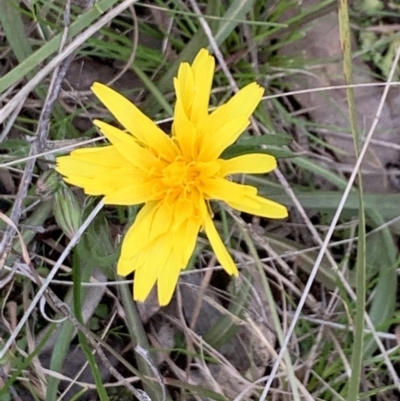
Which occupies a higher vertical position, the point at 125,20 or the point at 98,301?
the point at 125,20

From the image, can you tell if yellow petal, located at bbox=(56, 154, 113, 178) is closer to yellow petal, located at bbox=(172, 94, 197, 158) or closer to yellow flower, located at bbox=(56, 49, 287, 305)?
yellow flower, located at bbox=(56, 49, 287, 305)

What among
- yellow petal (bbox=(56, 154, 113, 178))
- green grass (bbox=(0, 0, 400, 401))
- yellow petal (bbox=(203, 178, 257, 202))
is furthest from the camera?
green grass (bbox=(0, 0, 400, 401))

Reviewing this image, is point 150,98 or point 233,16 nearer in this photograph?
point 233,16

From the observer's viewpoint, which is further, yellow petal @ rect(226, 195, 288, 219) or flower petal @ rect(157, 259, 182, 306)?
flower petal @ rect(157, 259, 182, 306)

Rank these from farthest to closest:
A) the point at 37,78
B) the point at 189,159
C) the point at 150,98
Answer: the point at 150,98 < the point at 37,78 < the point at 189,159

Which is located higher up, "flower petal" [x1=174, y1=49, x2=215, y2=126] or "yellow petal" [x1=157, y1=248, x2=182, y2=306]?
"flower petal" [x1=174, y1=49, x2=215, y2=126]

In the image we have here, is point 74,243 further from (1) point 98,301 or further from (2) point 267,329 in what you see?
(2) point 267,329

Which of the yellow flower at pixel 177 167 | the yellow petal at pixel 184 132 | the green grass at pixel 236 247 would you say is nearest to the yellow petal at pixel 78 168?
the yellow flower at pixel 177 167

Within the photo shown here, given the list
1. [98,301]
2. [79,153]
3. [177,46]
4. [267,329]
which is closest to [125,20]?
[177,46]

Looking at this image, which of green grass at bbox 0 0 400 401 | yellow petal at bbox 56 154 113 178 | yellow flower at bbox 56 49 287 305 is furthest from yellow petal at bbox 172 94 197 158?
green grass at bbox 0 0 400 401
